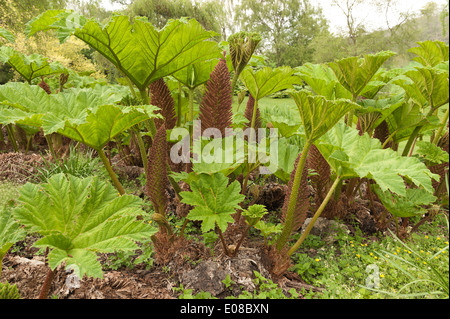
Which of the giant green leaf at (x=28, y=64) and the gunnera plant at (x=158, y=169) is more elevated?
the giant green leaf at (x=28, y=64)

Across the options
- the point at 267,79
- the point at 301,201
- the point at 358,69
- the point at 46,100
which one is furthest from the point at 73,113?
the point at 358,69

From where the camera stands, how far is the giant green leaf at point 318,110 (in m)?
1.33

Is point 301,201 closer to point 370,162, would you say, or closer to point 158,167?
point 370,162

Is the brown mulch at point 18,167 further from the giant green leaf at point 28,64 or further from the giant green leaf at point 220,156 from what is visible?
the giant green leaf at point 220,156

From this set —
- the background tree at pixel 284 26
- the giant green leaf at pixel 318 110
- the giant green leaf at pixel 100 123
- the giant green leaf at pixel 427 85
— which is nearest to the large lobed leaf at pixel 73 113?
the giant green leaf at pixel 100 123

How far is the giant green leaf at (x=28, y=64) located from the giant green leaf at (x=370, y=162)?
310 centimetres

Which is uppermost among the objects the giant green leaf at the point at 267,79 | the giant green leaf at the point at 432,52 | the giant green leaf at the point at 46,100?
the giant green leaf at the point at 432,52

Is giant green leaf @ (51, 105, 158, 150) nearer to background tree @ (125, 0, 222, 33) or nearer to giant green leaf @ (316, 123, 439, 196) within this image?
giant green leaf @ (316, 123, 439, 196)

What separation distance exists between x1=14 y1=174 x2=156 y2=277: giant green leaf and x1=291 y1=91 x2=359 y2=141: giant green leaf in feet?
3.13

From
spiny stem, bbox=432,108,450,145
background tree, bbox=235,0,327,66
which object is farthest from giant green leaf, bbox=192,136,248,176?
background tree, bbox=235,0,327,66

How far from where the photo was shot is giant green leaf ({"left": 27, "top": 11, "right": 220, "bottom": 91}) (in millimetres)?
1476

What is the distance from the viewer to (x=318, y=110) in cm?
137

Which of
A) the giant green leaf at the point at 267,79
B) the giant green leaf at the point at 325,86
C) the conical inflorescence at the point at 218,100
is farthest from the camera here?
the giant green leaf at the point at 325,86
